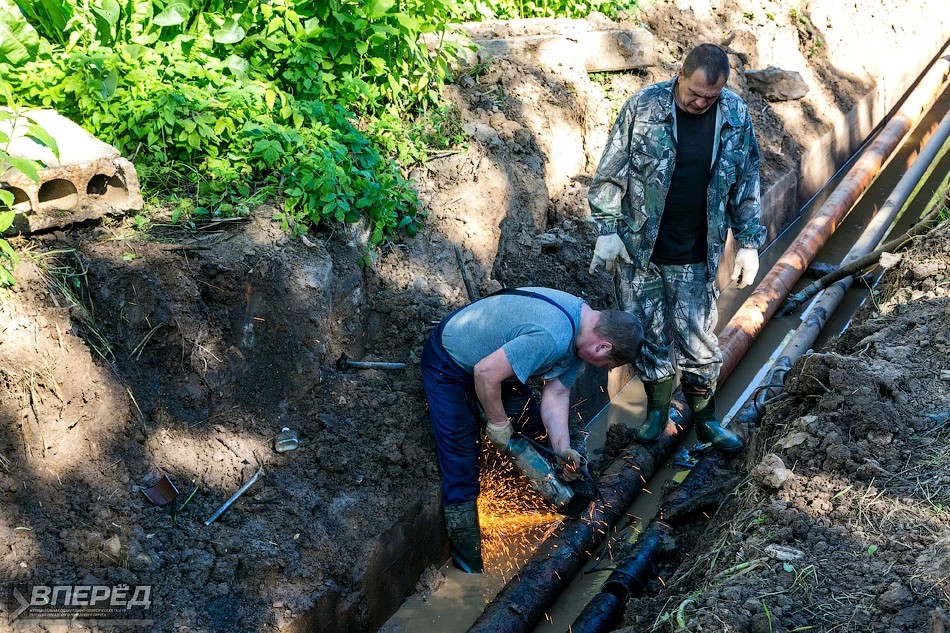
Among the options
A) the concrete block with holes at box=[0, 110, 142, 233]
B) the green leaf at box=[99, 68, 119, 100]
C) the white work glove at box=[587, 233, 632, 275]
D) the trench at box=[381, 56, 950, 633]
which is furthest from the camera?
the green leaf at box=[99, 68, 119, 100]

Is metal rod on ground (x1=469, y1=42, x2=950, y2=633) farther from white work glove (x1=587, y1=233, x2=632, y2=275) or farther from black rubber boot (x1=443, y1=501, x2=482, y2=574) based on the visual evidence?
white work glove (x1=587, y1=233, x2=632, y2=275)

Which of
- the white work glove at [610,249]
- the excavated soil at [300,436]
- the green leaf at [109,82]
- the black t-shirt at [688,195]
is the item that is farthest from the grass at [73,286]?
the black t-shirt at [688,195]

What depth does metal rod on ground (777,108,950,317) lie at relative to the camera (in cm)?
652

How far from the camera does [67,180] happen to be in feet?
14.0

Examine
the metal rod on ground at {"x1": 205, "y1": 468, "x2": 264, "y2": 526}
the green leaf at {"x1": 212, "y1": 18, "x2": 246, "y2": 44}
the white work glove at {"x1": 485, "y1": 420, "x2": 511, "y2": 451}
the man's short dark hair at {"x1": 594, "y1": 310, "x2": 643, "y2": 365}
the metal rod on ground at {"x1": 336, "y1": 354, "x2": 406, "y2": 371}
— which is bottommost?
the metal rod on ground at {"x1": 205, "y1": 468, "x2": 264, "y2": 526}

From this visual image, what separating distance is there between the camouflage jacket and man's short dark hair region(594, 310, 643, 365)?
80cm

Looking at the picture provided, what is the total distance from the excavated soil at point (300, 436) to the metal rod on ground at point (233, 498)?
0.12 feet

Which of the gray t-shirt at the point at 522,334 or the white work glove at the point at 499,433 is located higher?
the gray t-shirt at the point at 522,334

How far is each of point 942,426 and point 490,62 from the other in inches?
167

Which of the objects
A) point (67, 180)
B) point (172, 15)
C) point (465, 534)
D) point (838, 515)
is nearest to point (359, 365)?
point (465, 534)

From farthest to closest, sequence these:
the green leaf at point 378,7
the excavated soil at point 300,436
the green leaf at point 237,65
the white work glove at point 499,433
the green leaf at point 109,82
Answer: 1. the green leaf at point 378,7
2. the green leaf at point 237,65
3. the green leaf at point 109,82
4. the white work glove at point 499,433
5. the excavated soil at point 300,436

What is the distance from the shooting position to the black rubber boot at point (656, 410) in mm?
5117

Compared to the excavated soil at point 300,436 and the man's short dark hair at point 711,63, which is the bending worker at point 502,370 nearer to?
the excavated soil at point 300,436

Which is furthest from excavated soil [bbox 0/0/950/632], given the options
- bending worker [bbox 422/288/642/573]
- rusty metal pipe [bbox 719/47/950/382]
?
rusty metal pipe [bbox 719/47/950/382]
